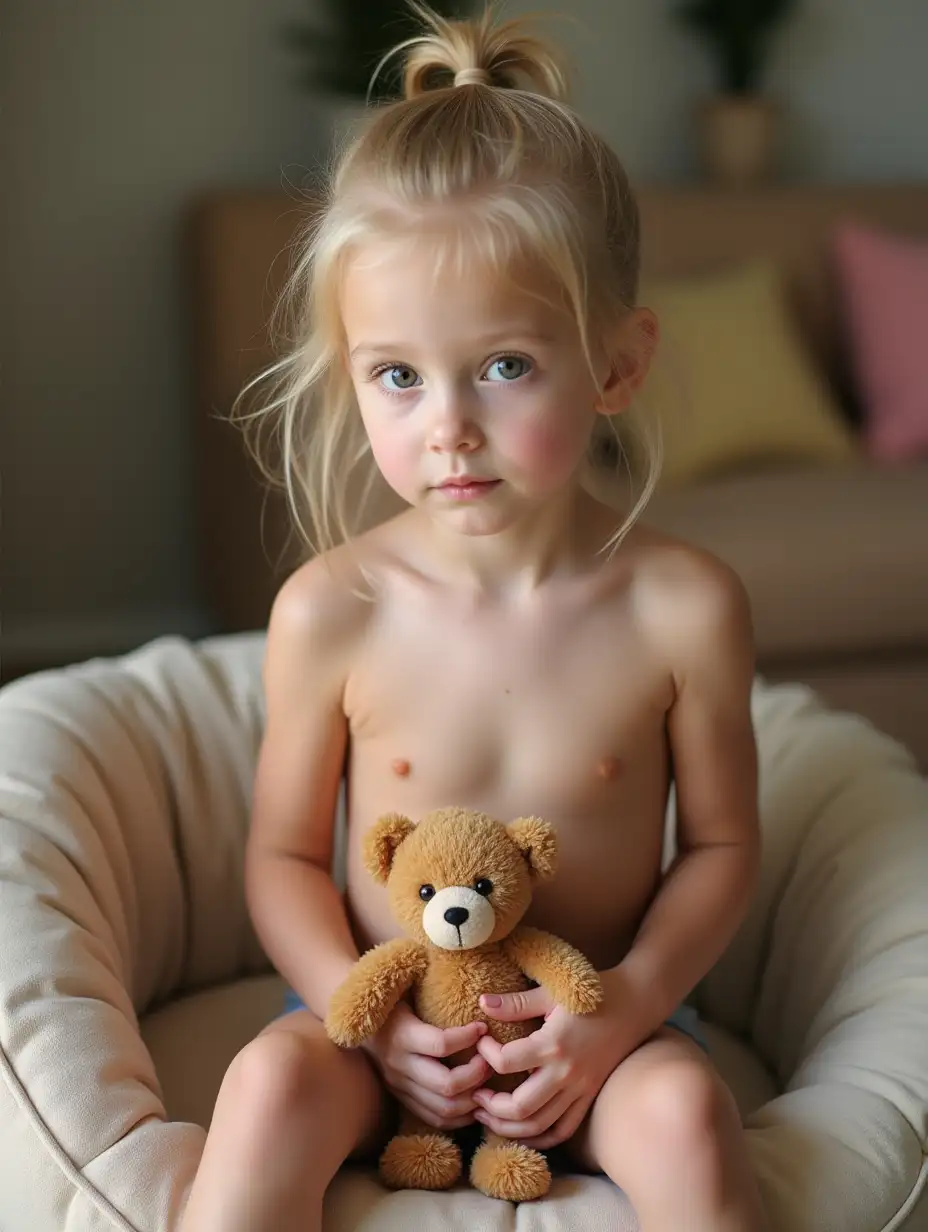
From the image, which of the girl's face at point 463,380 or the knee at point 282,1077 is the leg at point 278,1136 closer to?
the knee at point 282,1077

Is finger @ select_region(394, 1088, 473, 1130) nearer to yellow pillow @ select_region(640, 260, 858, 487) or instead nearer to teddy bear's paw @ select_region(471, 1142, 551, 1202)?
teddy bear's paw @ select_region(471, 1142, 551, 1202)

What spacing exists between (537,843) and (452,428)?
268mm

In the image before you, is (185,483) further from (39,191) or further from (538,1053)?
(538,1053)

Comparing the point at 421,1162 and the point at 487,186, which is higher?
the point at 487,186

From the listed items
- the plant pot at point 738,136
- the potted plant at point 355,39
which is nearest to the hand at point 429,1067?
the potted plant at point 355,39

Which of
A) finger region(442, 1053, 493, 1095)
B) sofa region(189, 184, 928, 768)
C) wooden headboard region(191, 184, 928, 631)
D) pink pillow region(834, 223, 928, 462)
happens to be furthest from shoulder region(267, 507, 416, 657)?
pink pillow region(834, 223, 928, 462)

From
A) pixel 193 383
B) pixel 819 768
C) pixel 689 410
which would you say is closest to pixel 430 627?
pixel 819 768

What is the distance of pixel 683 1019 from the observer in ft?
3.64

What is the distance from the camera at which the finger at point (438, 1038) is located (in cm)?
95

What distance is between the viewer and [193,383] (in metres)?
2.73

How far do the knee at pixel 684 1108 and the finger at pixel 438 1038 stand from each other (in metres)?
0.11

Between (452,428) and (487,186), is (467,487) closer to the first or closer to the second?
(452,428)

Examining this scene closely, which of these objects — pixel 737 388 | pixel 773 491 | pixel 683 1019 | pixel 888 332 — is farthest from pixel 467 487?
pixel 888 332

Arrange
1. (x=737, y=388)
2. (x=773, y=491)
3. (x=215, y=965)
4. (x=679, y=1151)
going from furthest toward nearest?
1. (x=737, y=388)
2. (x=773, y=491)
3. (x=215, y=965)
4. (x=679, y=1151)
